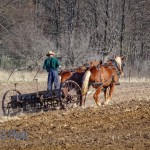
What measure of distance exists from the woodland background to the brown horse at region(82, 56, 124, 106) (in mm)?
16822

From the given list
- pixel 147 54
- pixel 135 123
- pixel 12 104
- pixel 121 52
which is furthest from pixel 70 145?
pixel 147 54

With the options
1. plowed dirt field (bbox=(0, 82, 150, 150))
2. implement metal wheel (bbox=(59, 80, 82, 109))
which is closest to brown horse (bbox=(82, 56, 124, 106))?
implement metal wheel (bbox=(59, 80, 82, 109))

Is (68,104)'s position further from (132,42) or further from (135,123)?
(132,42)

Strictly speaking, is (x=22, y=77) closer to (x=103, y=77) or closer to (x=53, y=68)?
(x=103, y=77)

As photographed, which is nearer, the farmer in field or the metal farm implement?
the metal farm implement

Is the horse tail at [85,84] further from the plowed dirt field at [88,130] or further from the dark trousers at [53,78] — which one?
the plowed dirt field at [88,130]

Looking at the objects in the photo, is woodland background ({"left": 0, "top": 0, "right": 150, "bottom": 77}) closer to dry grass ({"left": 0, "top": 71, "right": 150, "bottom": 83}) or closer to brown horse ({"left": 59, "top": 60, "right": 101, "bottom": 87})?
dry grass ({"left": 0, "top": 71, "right": 150, "bottom": 83})

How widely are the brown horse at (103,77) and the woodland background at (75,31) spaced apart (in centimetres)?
1682

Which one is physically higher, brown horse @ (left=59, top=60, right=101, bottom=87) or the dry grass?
brown horse @ (left=59, top=60, right=101, bottom=87)

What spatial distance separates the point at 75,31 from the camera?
44.1m

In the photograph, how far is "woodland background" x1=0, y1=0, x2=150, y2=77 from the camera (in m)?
38.3

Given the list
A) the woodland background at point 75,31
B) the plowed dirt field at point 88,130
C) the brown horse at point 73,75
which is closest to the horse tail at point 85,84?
the brown horse at point 73,75

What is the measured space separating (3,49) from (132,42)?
1232 centimetres

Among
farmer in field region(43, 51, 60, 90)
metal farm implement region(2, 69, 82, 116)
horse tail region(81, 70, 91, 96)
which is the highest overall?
farmer in field region(43, 51, 60, 90)
